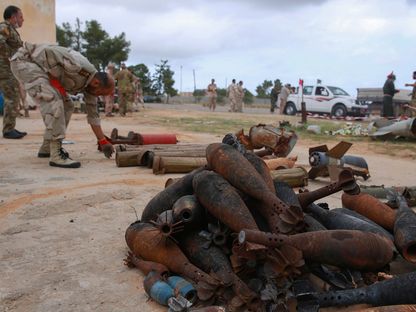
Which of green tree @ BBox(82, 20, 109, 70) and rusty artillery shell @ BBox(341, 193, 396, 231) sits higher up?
green tree @ BBox(82, 20, 109, 70)

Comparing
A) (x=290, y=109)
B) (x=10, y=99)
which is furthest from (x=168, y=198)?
(x=290, y=109)

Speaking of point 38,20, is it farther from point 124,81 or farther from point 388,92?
point 388,92

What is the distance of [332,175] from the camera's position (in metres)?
4.79

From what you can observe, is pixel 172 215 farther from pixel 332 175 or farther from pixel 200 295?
pixel 332 175

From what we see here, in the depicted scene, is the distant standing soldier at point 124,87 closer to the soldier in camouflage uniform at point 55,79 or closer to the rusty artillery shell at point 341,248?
the soldier in camouflage uniform at point 55,79

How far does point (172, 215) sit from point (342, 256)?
93 cm

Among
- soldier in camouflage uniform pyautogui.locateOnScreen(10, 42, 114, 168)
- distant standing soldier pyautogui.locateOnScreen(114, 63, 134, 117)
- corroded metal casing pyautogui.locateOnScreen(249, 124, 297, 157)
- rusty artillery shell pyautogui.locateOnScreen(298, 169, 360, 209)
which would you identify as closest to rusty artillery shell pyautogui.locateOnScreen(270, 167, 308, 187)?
corroded metal casing pyautogui.locateOnScreen(249, 124, 297, 157)

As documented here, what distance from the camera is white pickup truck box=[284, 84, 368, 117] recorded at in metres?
20.6

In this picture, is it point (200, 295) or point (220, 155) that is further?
point (220, 155)

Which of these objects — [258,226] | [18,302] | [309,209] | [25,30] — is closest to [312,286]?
[258,226]

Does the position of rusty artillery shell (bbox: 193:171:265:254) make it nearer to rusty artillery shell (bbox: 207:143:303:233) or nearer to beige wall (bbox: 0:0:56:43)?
rusty artillery shell (bbox: 207:143:303:233)

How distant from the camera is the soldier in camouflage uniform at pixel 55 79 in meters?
5.57

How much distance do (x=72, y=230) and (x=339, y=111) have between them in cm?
1925

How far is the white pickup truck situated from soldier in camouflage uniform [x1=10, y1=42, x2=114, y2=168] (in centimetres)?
1675
